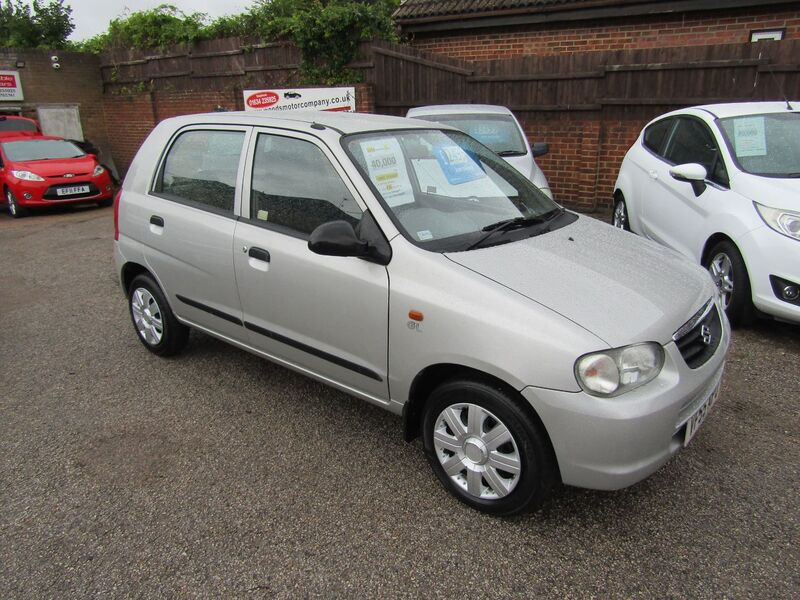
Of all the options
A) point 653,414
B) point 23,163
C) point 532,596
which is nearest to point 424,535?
point 532,596

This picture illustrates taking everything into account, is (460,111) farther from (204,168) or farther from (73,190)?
(73,190)

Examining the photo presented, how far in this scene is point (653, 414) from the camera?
232 centimetres

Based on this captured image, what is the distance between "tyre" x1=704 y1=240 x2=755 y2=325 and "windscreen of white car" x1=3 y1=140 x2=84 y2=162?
1175cm

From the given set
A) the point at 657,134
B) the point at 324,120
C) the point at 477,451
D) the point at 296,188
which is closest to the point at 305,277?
the point at 296,188

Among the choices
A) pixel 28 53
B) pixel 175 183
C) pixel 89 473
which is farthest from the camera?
pixel 28 53

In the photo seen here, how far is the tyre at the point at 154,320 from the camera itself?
13.9 feet

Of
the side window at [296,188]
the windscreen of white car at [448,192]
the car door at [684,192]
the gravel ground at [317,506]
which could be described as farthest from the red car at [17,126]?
the car door at [684,192]

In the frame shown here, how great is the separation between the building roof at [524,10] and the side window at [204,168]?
8840 millimetres

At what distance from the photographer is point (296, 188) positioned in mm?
3252

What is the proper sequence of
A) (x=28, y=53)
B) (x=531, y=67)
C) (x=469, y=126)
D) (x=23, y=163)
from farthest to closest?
(x=28, y=53)
(x=23, y=163)
(x=531, y=67)
(x=469, y=126)

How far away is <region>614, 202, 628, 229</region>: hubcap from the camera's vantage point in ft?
21.9

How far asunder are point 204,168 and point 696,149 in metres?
4.19

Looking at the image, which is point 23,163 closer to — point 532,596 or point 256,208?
point 256,208

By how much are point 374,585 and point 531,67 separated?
8.47 metres
